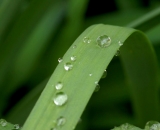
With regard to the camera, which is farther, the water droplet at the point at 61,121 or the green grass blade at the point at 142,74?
the green grass blade at the point at 142,74

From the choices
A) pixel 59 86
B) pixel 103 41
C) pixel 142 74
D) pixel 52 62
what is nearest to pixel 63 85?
pixel 59 86

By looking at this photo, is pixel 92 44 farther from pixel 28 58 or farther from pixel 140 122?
pixel 28 58

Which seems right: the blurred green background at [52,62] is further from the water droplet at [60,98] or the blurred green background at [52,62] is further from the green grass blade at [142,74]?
the water droplet at [60,98]

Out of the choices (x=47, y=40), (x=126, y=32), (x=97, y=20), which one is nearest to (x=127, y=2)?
(x=97, y=20)

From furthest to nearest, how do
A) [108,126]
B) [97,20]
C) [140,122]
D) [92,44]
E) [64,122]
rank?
[97,20] → [108,126] → [140,122] → [92,44] → [64,122]

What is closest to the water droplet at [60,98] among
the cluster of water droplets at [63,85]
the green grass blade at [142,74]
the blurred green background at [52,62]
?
the cluster of water droplets at [63,85]

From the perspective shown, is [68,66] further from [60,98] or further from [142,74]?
[142,74]
